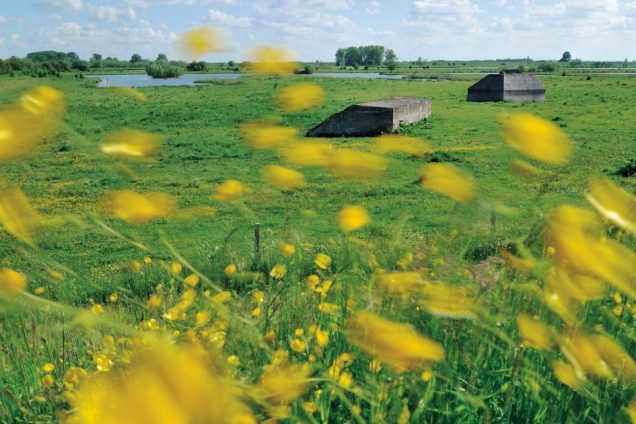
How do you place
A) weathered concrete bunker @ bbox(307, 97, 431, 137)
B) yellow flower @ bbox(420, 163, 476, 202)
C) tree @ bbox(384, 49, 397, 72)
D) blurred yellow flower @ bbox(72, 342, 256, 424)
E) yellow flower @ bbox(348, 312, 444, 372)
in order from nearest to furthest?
blurred yellow flower @ bbox(72, 342, 256, 424) < yellow flower @ bbox(348, 312, 444, 372) < yellow flower @ bbox(420, 163, 476, 202) < weathered concrete bunker @ bbox(307, 97, 431, 137) < tree @ bbox(384, 49, 397, 72)

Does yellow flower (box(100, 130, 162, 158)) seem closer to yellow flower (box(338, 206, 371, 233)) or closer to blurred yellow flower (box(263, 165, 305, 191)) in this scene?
blurred yellow flower (box(263, 165, 305, 191))

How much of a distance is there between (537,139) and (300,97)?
687 mm

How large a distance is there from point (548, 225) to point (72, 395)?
56.5 inches

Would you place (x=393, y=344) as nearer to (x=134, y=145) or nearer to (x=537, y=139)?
(x=537, y=139)

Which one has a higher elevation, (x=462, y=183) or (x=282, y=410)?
(x=462, y=183)

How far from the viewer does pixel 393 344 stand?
3.92ft

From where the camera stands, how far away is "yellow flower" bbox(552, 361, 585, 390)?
1.43 m

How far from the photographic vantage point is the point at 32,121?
1.48m

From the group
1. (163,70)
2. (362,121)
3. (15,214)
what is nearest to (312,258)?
(163,70)

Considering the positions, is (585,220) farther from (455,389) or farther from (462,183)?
(455,389)

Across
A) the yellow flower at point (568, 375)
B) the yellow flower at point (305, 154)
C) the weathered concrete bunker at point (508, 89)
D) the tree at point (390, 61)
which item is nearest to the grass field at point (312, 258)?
the yellow flower at point (568, 375)

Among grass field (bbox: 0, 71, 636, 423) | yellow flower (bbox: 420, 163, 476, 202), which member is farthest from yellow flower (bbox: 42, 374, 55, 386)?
yellow flower (bbox: 420, 163, 476, 202)

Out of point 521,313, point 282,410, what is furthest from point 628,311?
point 282,410

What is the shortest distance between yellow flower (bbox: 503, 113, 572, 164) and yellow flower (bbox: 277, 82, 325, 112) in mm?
539
